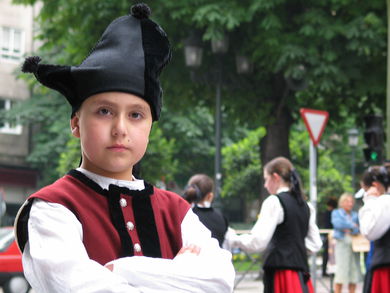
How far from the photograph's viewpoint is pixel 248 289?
674 inches

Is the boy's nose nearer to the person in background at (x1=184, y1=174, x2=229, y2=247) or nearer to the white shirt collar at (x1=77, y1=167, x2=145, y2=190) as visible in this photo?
the white shirt collar at (x1=77, y1=167, x2=145, y2=190)

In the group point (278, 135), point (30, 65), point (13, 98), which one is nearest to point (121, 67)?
point (30, 65)

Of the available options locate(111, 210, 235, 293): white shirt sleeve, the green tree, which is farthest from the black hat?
the green tree

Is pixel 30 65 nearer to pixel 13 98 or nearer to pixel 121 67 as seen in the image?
pixel 121 67

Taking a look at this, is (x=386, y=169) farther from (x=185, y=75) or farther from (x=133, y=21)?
(x=185, y=75)

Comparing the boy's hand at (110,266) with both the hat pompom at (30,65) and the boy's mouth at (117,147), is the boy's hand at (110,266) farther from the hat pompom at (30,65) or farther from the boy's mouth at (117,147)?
the hat pompom at (30,65)

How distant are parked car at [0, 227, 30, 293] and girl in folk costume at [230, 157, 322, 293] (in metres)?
5.29

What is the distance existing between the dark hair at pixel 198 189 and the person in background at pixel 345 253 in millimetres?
6582

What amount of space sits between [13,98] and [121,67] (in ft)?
120

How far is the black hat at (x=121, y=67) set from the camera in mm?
2828

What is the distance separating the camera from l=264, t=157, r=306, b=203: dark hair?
8249mm

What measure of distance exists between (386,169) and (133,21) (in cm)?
655

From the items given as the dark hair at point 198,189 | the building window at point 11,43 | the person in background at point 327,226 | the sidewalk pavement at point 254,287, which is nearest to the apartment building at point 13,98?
the building window at point 11,43

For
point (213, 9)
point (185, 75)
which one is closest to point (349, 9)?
point (213, 9)
